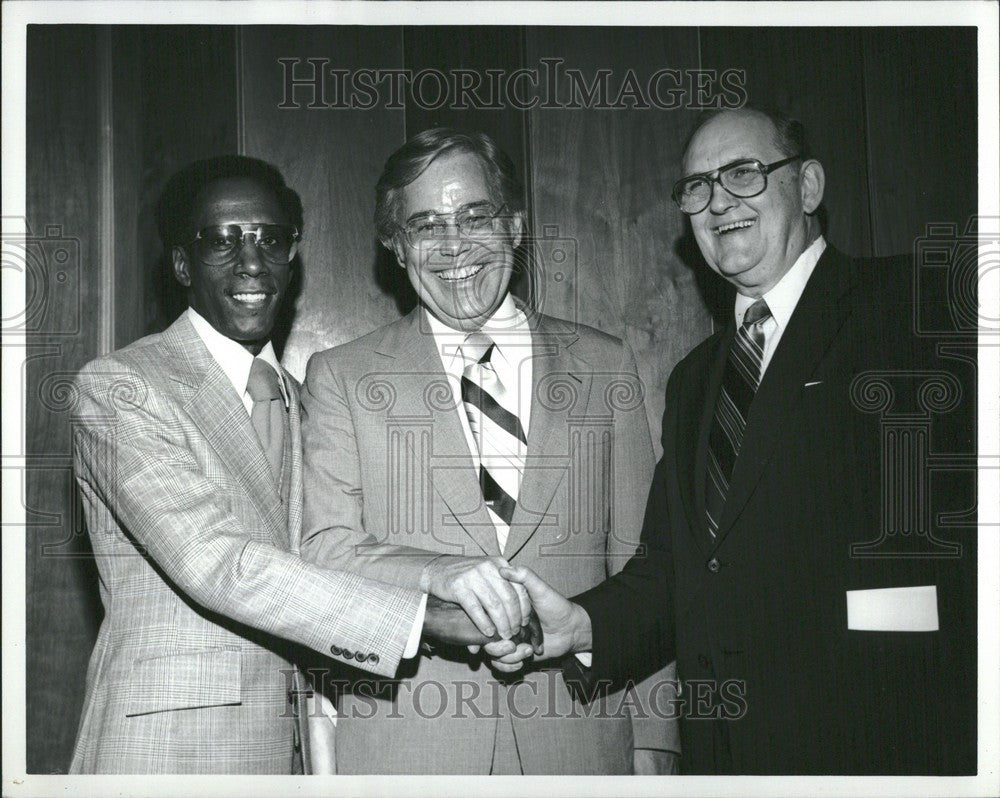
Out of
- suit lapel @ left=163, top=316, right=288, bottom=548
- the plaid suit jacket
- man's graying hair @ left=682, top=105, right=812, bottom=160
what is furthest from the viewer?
man's graying hair @ left=682, top=105, right=812, bottom=160

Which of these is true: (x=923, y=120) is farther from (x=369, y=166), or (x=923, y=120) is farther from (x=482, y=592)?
(x=482, y=592)

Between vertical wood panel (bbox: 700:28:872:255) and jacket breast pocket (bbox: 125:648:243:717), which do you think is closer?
jacket breast pocket (bbox: 125:648:243:717)

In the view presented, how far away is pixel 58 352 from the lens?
8.56 feet

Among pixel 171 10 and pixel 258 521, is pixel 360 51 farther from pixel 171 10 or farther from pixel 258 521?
pixel 258 521

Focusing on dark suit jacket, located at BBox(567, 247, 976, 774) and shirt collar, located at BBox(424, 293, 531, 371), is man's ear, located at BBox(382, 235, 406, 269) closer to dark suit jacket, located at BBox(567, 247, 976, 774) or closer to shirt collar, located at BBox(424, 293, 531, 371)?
shirt collar, located at BBox(424, 293, 531, 371)

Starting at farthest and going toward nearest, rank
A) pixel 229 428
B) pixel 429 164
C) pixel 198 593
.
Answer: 1. pixel 429 164
2. pixel 229 428
3. pixel 198 593

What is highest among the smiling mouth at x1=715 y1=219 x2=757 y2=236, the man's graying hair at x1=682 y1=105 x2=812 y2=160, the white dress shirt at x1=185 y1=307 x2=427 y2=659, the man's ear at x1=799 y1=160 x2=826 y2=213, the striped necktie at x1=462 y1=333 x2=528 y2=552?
the man's graying hair at x1=682 y1=105 x2=812 y2=160

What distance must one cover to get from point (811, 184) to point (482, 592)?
1291mm

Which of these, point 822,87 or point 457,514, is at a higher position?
point 822,87

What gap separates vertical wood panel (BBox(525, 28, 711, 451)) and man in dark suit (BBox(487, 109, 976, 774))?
2.5 inches

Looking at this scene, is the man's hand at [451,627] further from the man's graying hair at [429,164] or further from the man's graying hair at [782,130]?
the man's graying hair at [782,130]

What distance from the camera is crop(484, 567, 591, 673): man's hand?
2400mm

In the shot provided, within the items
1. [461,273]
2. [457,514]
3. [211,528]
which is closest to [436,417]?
[457,514]

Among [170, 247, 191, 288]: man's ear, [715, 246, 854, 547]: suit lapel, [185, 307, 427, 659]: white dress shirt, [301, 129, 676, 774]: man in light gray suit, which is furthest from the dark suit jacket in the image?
[170, 247, 191, 288]: man's ear
